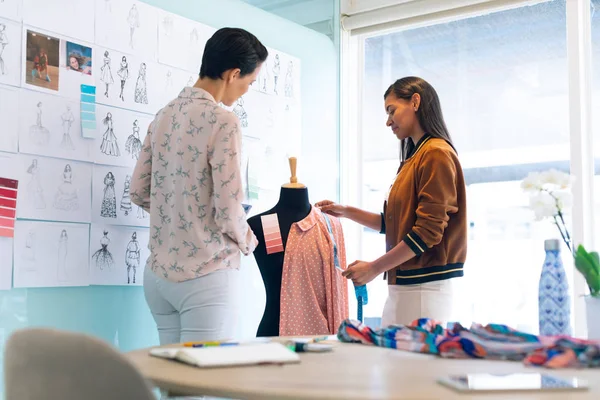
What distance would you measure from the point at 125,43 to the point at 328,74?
1512 mm

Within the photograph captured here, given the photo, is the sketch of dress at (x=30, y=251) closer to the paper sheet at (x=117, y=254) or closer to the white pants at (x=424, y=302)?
the paper sheet at (x=117, y=254)

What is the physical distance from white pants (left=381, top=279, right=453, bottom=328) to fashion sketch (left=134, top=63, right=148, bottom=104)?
1.29 m

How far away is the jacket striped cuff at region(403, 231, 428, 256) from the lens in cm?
243

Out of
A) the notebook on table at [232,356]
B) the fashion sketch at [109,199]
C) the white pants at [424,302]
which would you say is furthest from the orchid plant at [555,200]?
the fashion sketch at [109,199]

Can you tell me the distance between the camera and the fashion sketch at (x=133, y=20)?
302 cm

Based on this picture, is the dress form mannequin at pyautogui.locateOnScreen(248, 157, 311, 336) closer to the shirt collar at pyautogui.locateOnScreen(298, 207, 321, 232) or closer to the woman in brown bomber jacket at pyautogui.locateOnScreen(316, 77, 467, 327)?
the shirt collar at pyautogui.locateOnScreen(298, 207, 321, 232)

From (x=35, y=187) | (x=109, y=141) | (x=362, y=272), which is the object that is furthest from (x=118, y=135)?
(x=362, y=272)

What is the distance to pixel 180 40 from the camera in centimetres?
326

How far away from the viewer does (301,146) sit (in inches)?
158

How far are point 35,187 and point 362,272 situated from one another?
1.16 m

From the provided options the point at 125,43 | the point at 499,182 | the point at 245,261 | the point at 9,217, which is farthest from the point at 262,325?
the point at 499,182

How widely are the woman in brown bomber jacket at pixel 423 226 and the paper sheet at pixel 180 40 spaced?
3.54 feet

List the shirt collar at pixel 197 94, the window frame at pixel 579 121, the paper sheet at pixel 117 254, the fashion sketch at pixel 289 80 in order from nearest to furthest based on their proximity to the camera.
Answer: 1. the shirt collar at pixel 197 94
2. the paper sheet at pixel 117 254
3. the window frame at pixel 579 121
4. the fashion sketch at pixel 289 80

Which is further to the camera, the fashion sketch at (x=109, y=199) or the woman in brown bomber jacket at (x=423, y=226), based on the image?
the fashion sketch at (x=109, y=199)
